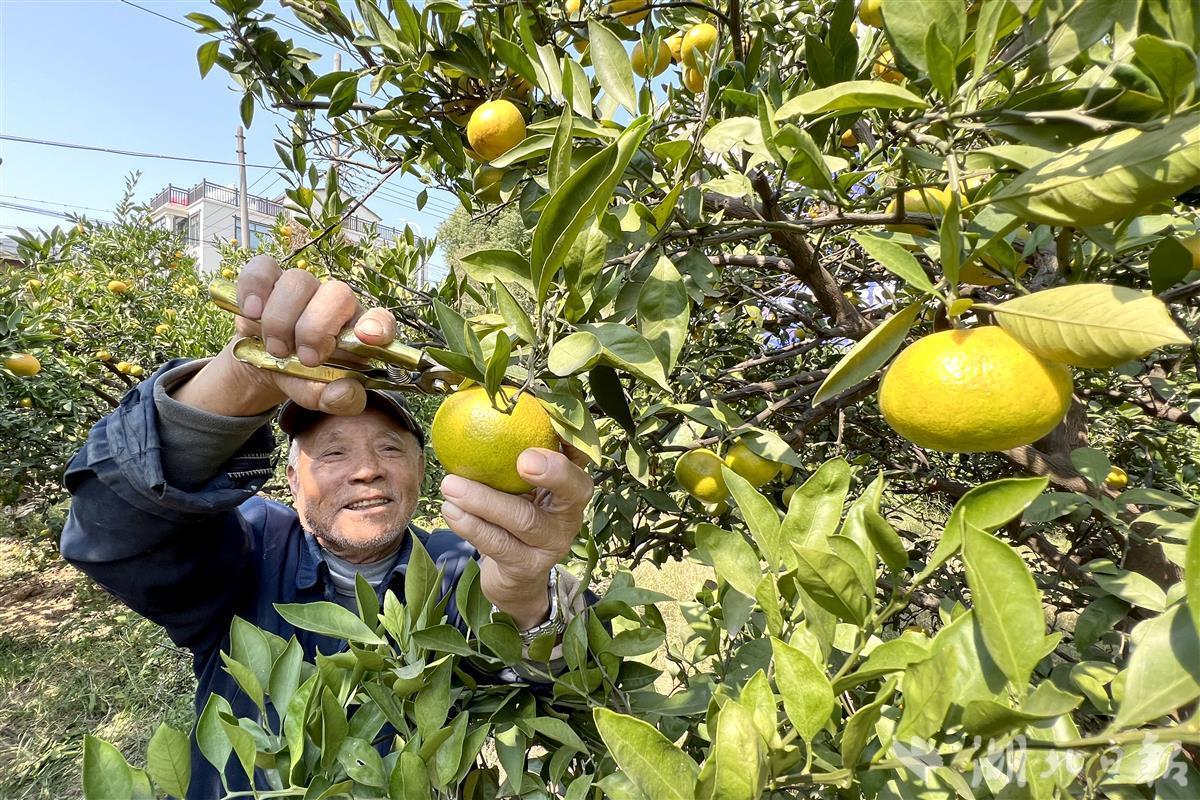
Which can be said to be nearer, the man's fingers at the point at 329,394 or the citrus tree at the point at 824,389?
the citrus tree at the point at 824,389

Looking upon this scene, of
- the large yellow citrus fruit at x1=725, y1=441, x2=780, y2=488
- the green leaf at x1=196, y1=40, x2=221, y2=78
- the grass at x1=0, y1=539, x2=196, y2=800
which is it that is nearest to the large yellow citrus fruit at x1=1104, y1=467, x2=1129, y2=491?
the large yellow citrus fruit at x1=725, y1=441, x2=780, y2=488

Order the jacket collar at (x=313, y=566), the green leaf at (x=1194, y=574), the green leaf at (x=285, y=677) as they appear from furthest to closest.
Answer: the jacket collar at (x=313, y=566), the green leaf at (x=285, y=677), the green leaf at (x=1194, y=574)

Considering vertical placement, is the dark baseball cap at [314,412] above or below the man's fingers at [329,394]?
below

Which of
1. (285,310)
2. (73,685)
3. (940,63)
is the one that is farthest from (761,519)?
(73,685)

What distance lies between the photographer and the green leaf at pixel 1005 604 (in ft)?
1.21

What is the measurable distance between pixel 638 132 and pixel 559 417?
0.25 m

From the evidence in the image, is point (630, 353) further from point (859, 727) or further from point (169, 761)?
point (169, 761)

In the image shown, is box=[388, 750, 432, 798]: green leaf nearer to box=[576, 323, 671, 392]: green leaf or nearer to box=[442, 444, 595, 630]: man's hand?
box=[442, 444, 595, 630]: man's hand

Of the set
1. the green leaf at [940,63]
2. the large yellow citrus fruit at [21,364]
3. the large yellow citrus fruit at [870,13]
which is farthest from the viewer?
the large yellow citrus fruit at [21,364]

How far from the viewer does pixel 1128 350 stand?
1.30ft

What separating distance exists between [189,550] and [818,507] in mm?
1190

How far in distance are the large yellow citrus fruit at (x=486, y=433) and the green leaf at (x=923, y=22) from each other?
0.43 metres

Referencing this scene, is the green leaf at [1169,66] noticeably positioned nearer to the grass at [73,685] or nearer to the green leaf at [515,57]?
the green leaf at [515,57]

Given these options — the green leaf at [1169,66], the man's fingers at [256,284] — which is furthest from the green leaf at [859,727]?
the man's fingers at [256,284]
